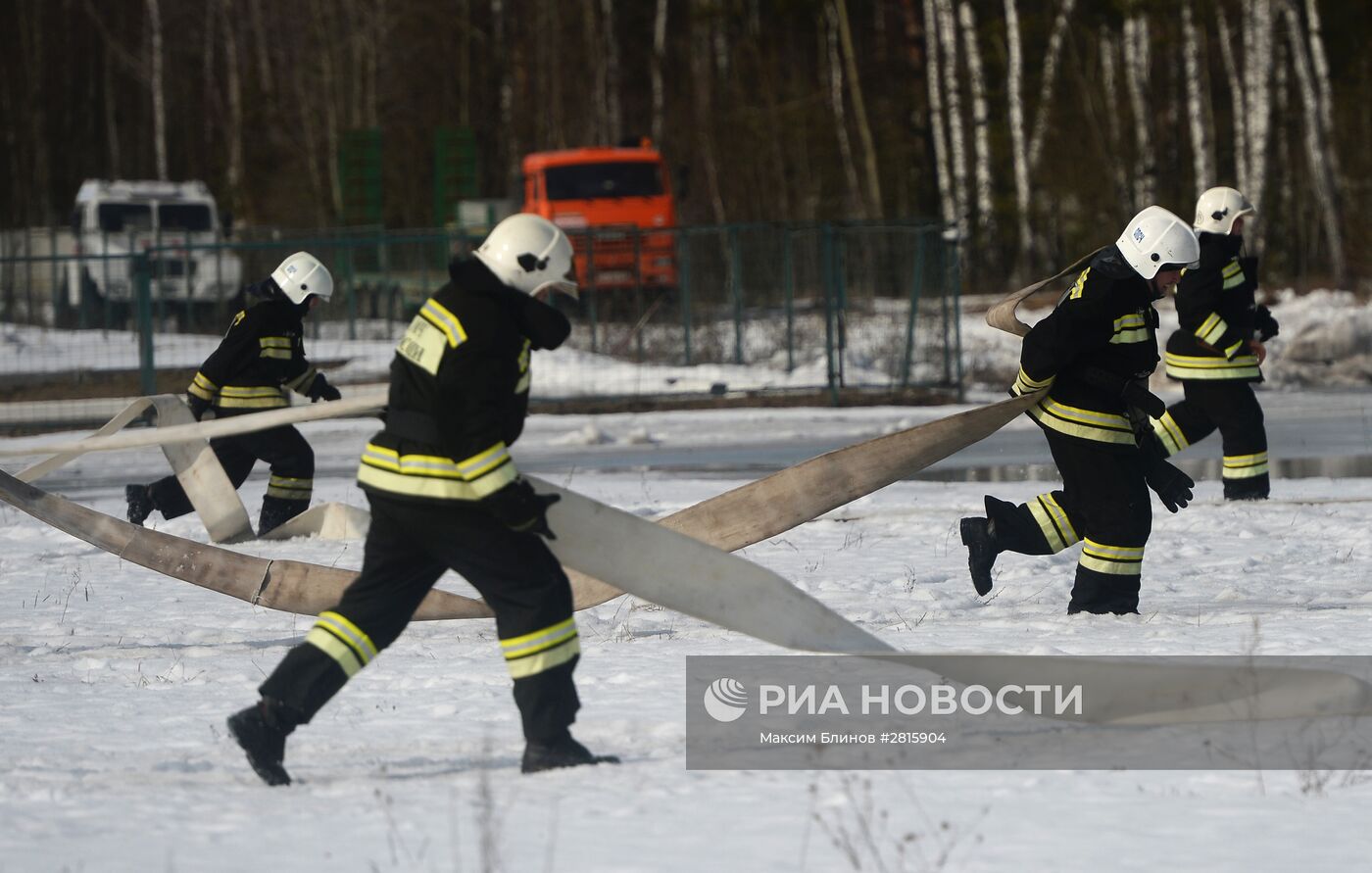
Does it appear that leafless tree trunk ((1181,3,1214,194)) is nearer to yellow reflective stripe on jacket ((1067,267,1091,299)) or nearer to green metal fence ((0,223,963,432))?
green metal fence ((0,223,963,432))

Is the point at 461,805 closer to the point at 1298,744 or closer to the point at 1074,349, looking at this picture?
the point at 1298,744

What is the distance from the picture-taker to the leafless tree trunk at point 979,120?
30.4m

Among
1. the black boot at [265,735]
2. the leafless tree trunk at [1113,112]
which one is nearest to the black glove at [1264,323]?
the black boot at [265,735]

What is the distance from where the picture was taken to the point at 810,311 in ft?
59.2

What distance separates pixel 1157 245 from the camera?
6.23m

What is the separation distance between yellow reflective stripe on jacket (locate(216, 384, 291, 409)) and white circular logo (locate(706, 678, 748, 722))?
429 cm

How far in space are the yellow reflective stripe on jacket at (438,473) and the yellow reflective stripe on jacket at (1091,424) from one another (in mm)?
2673

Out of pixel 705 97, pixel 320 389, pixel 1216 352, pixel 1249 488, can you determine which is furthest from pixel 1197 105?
pixel 320 389

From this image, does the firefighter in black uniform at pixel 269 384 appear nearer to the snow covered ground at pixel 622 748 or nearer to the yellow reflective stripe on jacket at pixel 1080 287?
the snow covered ground at pixel 622 748

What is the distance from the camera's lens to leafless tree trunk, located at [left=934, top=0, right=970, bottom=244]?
3222 cm

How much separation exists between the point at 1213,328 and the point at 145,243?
18.5m

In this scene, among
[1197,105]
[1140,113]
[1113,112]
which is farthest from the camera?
[1113,112]

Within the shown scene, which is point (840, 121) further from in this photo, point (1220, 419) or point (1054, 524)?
point (1054, 524)

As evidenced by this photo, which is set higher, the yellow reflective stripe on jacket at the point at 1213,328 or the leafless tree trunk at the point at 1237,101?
the leafless tree trunk at the point at 1237,101
